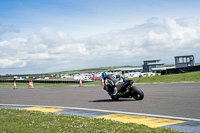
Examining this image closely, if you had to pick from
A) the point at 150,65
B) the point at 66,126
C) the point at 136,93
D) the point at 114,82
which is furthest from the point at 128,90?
the point at 150,65

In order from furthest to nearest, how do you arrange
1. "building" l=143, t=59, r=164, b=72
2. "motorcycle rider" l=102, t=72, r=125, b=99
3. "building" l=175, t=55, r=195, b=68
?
"building" l=143, t=59, r=164, b=72 < "building" l=175, t=55, r=195, b=68 < "motorcycle rider" l=102, t=72, r=125, b=99

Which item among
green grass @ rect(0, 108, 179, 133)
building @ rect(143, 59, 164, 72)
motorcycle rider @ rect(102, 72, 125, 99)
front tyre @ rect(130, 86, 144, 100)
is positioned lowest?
green grass @ rect(0, 108, 179, 133)

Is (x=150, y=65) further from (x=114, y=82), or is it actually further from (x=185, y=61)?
(x=114, y=82)

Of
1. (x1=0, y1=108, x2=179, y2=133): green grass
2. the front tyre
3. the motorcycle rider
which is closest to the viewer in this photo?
(x1=0, y1=108, x2=179, y2=133): green grass

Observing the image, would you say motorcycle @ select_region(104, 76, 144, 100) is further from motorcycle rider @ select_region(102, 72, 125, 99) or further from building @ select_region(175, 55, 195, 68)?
building @ select_region(175, 55, 195, 68)

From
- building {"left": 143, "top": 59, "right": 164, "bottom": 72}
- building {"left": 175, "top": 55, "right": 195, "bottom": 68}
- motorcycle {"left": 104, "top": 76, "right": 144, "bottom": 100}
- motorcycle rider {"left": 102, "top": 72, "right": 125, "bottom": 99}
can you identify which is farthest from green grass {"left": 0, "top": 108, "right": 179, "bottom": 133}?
building {"left": 143, "top": 59, "right": 164, "bottom": 72}

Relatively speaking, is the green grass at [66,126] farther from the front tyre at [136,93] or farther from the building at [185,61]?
the building at [185,61]

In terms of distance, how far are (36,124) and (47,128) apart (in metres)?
0.75

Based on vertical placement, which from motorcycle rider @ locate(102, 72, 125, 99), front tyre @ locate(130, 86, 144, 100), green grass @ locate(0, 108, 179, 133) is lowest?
green grass @ locate(0, 108, 179, 133)

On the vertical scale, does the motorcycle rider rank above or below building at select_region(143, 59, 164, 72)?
below

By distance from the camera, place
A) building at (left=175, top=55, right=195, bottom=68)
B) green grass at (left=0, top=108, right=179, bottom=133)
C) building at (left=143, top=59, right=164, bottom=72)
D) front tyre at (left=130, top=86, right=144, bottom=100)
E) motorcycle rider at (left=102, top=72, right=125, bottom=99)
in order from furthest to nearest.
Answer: building at (left=143, top=59, right=164, bottom=72)
building at (left=175, top=55, right=195, bottom=68)
motorcycle rider at (left=102, top=72, right=125, bottom=99)
front tyre at (left=130, top=86, right=144, bottom=100)
green grass at (left=0, top=108, right=179, bottom=133)

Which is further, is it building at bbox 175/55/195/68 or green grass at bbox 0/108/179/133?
building at bbox 175/55/195/68

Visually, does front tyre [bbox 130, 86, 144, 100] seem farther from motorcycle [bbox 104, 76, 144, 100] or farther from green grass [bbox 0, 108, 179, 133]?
green grass [bbox 0, 108, 179, 133]

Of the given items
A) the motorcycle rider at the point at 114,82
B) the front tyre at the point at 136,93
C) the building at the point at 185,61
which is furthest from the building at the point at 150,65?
the front tyre at the point at 136,93
